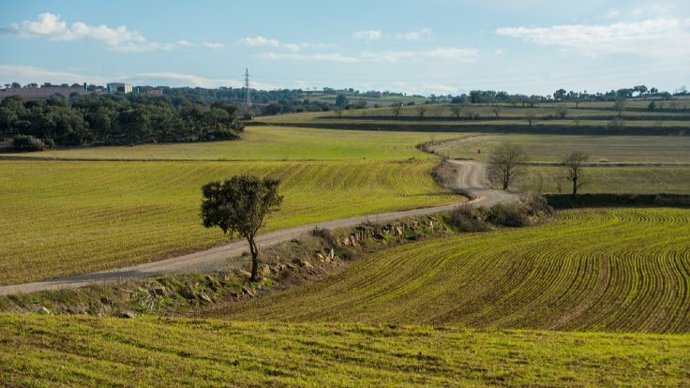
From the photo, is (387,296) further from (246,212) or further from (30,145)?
(30,145)

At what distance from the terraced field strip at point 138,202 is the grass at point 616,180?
1391cm

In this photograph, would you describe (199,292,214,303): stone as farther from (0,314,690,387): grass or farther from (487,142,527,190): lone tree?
(487,142,527,190): lone tree

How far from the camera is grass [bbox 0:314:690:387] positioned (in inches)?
624

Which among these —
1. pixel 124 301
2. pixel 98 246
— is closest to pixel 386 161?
pixel 98 246

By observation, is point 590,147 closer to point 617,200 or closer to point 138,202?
point 617,200

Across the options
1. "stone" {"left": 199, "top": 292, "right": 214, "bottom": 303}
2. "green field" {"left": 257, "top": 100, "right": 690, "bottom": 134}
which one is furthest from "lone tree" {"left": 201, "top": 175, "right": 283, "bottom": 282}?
Answer: "green field" {"left": 257, "top": 100, "right": 690, "bottom": 134}

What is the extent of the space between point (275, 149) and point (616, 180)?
2211 inches

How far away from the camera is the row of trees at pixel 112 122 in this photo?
112m

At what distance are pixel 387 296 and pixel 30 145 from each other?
88.6 m

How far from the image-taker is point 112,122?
394 feet

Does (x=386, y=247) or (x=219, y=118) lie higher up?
(x=219, y=118)

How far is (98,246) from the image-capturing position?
38.8 metres

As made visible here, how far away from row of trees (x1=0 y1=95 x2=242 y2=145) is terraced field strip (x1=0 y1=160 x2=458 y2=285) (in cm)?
2661

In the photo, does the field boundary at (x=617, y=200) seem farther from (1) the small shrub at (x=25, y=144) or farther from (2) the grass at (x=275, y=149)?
(1) the small shrub at (x=25, y=144)
